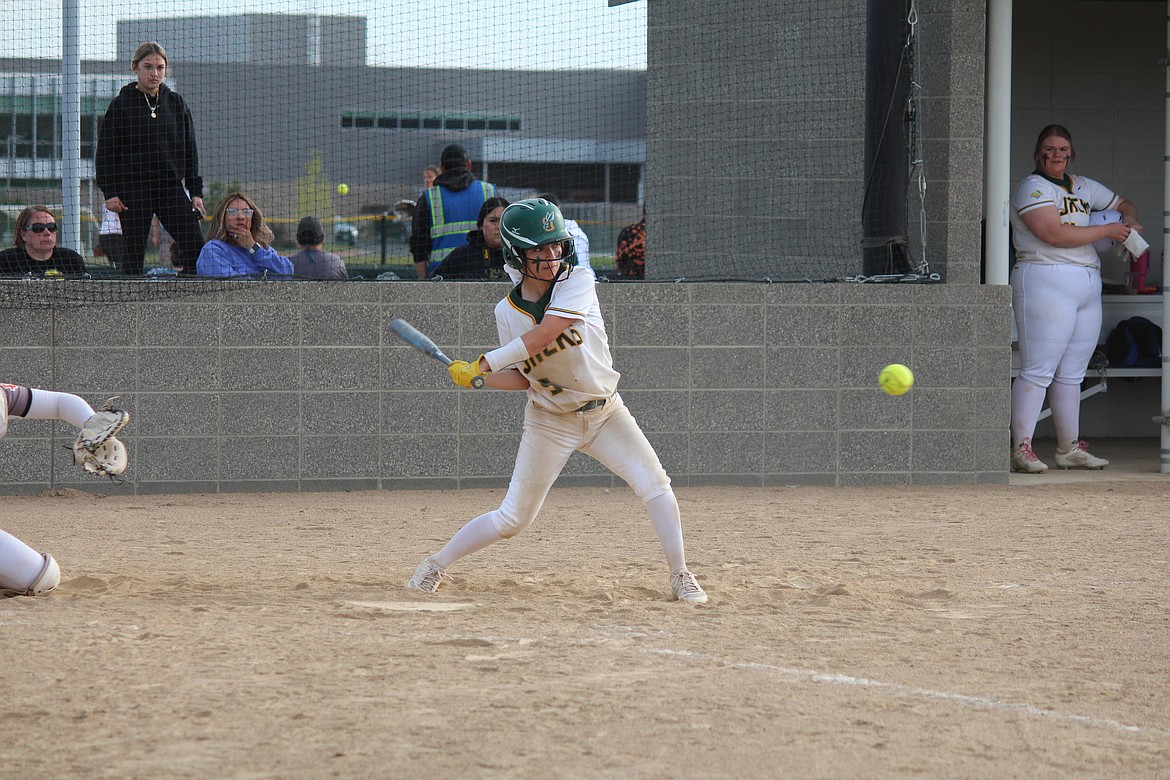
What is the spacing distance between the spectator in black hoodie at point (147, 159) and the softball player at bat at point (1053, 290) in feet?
19.5

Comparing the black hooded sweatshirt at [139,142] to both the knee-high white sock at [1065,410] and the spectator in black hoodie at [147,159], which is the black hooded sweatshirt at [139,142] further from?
the knee-high white sock at [1065,410]

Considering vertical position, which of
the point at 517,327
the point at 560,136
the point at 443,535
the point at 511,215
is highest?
the point at 560,136

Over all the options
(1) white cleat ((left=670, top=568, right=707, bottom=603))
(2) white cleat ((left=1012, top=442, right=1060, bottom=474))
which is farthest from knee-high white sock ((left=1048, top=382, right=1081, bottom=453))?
(1) white cleat ((left=670, top=568, right=707, bottom=603))

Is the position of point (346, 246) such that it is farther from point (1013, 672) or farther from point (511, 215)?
point (1013, 672)

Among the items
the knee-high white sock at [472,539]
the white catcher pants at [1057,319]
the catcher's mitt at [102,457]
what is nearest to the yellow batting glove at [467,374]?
the knee-high white sock at [472,539]

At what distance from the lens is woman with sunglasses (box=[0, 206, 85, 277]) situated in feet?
28.6

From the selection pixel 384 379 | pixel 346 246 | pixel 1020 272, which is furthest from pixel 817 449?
pixel 346 246

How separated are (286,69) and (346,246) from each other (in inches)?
141

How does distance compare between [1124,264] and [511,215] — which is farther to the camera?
[1124,264]

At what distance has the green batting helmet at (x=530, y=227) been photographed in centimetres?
525

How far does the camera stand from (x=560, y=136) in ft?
40.9

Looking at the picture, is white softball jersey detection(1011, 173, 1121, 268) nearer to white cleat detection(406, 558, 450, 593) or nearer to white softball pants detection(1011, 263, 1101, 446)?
white softball pants detection(1011, 263, 1101, 446)

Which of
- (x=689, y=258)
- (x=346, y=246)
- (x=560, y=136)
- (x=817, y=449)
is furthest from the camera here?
(x=346, y=246)

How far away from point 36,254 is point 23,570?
397 centimetres
